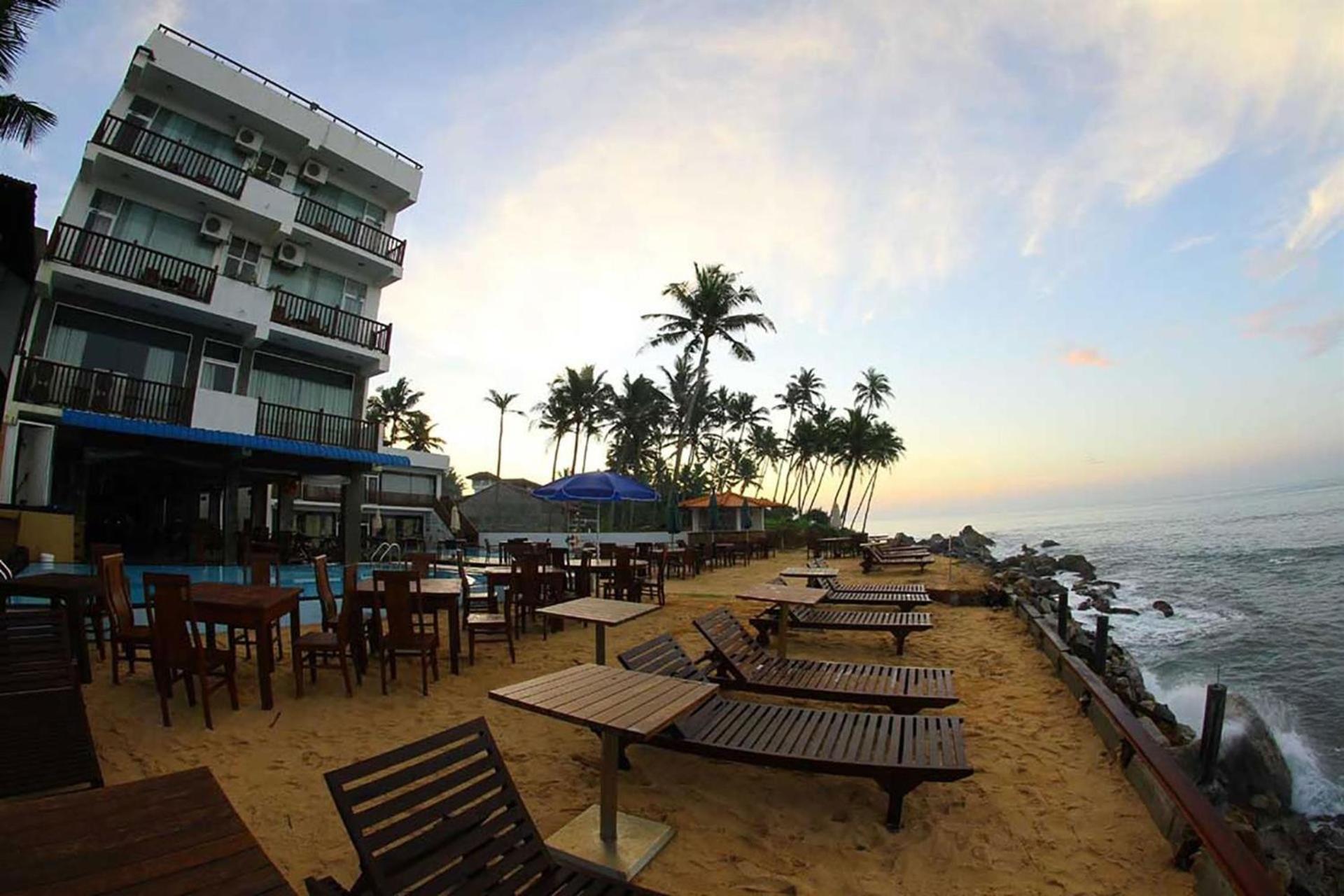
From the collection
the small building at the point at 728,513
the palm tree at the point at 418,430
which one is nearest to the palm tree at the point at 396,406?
the palm tree at the point at 418,430

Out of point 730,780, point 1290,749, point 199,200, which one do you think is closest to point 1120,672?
point 1290,749

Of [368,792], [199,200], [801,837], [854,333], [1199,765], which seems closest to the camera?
[368,792]

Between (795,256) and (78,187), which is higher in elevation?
(78,187)

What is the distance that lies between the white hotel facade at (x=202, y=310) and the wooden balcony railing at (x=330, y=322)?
53mm

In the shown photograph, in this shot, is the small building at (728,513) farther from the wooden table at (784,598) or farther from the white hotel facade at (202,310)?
the wooden table at (784,598)

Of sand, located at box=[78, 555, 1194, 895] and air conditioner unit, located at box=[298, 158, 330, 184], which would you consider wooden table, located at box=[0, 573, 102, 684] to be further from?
air conditioner unit, located at box=[298, 158, 330, 184]

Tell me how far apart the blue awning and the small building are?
17531 mm

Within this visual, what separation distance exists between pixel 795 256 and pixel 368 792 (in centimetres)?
1367

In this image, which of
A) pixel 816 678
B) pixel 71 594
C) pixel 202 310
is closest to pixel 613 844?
pixel 816 678

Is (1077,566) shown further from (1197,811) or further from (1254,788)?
(1197,811)

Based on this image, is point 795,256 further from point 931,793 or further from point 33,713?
point 33,713

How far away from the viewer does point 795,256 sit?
1390cm

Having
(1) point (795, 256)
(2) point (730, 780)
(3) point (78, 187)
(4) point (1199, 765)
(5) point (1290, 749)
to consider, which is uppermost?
(3) point (78, 187)

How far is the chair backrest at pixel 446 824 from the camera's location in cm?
198
